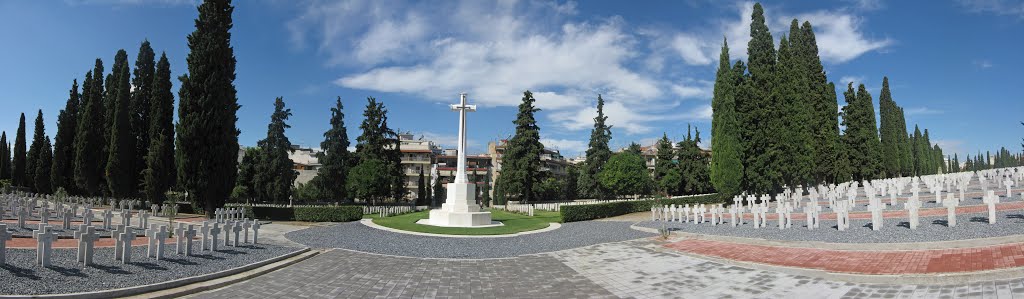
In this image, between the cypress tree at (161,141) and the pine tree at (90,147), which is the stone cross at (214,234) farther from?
the pine tree at (90,147)

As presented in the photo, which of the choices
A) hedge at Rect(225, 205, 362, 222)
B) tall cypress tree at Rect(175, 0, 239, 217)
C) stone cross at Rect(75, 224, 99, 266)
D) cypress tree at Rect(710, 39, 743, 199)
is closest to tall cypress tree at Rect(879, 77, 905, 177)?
cypress tree at Rect(710, 39, 743, 199)

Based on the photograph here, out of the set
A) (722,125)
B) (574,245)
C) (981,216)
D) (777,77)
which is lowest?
(574,245)

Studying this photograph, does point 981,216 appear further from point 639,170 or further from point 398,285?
point 639,170

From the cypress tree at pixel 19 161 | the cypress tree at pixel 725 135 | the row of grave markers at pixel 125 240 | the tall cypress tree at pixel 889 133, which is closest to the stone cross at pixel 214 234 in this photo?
the row of grave markers at pixel 125 240

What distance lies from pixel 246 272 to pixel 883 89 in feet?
229

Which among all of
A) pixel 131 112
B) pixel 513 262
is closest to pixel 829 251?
pixel 513 262

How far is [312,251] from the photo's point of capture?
523 inches

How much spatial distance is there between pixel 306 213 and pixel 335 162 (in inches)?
1044

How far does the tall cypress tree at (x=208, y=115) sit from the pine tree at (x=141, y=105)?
10.2 metres

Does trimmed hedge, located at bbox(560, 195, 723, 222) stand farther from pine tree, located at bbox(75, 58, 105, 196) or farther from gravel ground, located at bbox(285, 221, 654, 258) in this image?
pine tree, located at bbox(75, 58, 105, 196)

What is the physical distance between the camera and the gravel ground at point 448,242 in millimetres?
14396

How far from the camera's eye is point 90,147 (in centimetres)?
3438

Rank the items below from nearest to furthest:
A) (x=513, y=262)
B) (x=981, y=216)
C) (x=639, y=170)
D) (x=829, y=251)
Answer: (x=829, y=251)
(x=513, y=262)
(x=981, y=216)
(x=639, y=170)

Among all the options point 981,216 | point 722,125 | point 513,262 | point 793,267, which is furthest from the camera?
point 722,125
